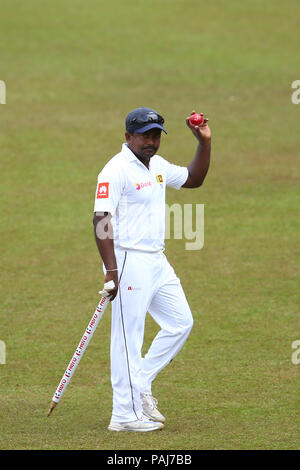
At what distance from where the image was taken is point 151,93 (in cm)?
2266

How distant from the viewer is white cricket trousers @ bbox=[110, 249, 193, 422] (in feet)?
26.1

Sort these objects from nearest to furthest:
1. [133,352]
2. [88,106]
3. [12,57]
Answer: [133,352], [88,106], [12,57]

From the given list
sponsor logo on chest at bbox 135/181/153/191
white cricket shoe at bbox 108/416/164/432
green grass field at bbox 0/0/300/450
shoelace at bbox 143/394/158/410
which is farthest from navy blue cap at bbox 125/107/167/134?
green grass field at bbox 0/0/300/450

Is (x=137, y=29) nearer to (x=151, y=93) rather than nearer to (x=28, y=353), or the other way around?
(x=151, y=93)

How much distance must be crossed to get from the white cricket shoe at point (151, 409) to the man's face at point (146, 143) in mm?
2116

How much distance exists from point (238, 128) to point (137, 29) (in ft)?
27.5

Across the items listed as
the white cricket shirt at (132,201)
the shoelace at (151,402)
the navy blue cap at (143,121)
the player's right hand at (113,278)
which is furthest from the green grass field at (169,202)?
the navy blue cap at (143,121)

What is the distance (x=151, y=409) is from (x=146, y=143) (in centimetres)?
231

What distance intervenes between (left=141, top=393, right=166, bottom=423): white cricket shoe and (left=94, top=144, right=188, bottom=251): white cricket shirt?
4.40 feet

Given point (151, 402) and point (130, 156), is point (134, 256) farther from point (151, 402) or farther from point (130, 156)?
point (151, 402)

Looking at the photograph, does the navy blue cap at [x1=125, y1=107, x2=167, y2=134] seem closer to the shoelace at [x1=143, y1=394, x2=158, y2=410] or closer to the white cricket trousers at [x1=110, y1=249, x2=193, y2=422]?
the white cricket trousers at [x1=110, y1=249, x2=193, y2=422]

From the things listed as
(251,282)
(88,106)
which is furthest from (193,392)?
(88,106)

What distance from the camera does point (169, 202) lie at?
53.1 feet

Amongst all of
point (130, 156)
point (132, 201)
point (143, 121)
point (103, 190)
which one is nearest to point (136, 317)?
point (132, 201)
